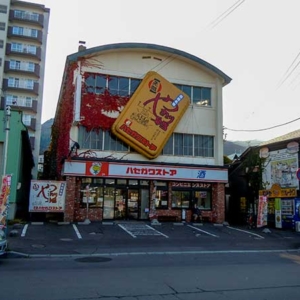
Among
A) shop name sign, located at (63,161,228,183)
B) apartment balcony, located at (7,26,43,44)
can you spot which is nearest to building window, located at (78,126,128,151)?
shop name sign, located at (63,161,228,183)

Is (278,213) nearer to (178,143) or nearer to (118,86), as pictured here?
(178,143)

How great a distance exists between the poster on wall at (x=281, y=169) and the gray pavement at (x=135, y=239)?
11.7ft

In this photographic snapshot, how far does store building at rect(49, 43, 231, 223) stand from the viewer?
81.6 feet

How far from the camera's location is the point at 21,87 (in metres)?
54.7

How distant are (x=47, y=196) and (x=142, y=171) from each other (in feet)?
21.1

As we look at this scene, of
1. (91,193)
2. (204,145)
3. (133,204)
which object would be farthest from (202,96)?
(91,193)

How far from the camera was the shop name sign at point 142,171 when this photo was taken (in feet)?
79.6

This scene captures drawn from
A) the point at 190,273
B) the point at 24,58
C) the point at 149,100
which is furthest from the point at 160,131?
the point at 24,58

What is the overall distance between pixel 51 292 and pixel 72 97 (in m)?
20.3

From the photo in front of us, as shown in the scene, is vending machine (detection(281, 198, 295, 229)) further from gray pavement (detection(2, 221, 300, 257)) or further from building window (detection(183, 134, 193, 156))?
building window (detection(183, 134, 193, 156))

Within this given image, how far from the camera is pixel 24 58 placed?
55625 mm

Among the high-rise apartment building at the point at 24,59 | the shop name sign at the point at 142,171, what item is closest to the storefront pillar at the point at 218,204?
the shop name sign at the point at 142,171

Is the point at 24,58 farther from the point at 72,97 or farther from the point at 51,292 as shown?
the point at 51,292

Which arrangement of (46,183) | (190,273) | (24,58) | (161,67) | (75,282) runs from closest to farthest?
(75,282)
(190,273)
(46,183)
(161,67)
(24,58)
